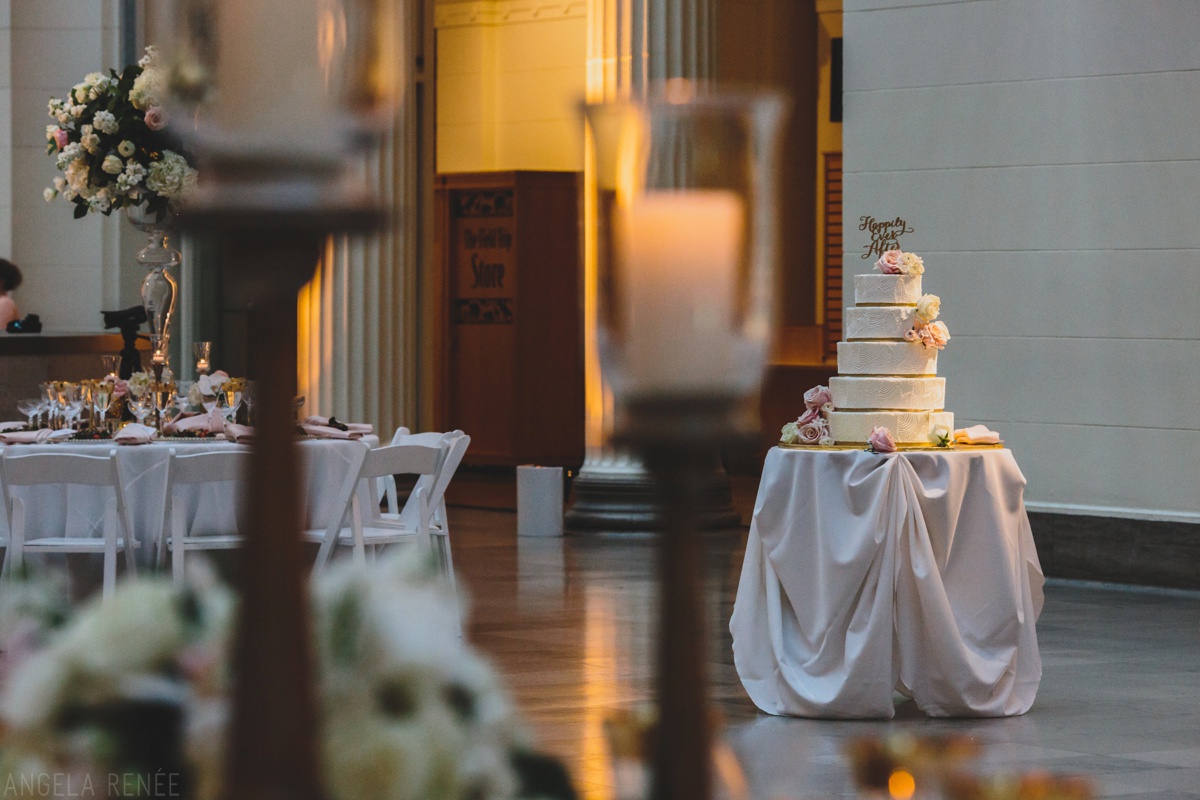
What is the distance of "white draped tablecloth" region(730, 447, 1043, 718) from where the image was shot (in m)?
5.85

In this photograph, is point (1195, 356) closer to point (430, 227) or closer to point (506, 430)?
point (430, 227)

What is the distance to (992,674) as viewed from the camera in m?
5.93

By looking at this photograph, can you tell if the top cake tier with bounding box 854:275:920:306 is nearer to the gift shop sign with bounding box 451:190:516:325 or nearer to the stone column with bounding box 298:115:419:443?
the stone column with bounding box 298:115:419:443

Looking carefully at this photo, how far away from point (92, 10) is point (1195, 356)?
8787 mm

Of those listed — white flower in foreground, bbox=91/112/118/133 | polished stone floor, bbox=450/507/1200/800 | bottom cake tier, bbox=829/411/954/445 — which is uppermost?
white flower in foreground, bbox=91/112/118/133

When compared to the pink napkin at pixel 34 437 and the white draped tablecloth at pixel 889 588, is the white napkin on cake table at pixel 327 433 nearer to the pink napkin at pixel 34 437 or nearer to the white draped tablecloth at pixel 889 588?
the pink napkin at pixel 34 437

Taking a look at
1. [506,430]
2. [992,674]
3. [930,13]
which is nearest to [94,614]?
[992,674]

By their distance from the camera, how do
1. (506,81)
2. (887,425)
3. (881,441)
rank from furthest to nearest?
1. (506,81)
2. (887,425)
3. (881,441)

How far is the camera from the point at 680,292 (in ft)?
3.49

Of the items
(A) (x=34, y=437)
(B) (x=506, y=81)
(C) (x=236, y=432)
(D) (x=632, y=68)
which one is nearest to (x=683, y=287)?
(C) (x=236, y=432)

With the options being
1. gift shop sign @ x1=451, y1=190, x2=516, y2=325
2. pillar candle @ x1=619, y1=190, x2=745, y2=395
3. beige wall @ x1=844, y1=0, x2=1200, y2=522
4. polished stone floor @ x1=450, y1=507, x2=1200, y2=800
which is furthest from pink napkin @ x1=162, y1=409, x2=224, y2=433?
gift shop sign @ x1=451, y1=190, x2=516, y2=325

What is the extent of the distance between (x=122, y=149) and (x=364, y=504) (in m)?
1.85

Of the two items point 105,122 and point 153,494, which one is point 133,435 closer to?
point 153,494

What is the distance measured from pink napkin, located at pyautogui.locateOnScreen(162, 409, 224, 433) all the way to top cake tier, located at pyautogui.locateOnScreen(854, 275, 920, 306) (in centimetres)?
282
